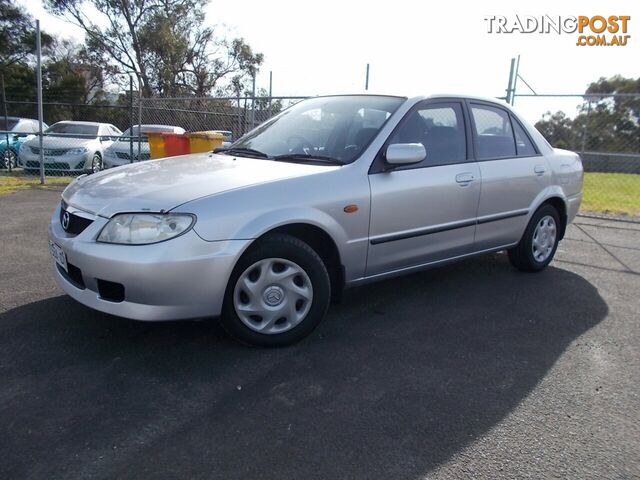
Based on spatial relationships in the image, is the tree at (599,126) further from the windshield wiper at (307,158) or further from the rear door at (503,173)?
the windshield wiper at (307,158)

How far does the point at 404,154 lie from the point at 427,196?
49cm

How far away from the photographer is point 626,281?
5156mm

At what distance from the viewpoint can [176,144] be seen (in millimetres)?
8977

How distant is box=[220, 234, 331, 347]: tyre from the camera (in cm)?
310

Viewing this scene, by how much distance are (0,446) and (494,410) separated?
7.44 feet

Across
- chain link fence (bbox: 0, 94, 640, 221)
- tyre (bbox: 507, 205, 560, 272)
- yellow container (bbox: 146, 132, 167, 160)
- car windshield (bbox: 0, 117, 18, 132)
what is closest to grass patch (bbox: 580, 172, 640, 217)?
chain link fence (bbox: 0, 94, 640, 221)

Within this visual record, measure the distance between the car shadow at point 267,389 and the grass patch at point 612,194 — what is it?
618cm

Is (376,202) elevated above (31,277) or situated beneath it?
elevated above

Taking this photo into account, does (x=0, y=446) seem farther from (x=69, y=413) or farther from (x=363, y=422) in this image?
(x=363, y=422)

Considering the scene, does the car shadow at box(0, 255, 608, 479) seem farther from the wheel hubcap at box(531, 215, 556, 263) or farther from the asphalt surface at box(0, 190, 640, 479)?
the wheel hubcap at box(531, 215, 556, 263)

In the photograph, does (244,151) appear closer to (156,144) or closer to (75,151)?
(156,144)

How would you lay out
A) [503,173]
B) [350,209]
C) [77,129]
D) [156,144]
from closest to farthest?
[350,209] → [503,173] → [156,144] → [77,129]

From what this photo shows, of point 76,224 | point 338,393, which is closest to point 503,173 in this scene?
point 338,393

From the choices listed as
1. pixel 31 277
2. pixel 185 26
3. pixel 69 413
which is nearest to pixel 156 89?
pixel 185 26
